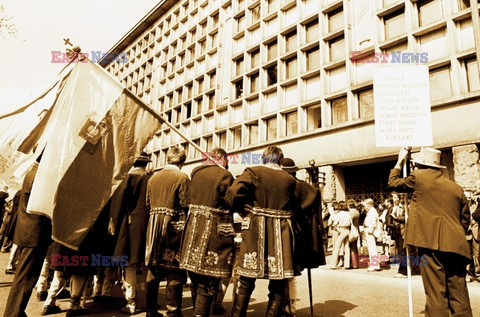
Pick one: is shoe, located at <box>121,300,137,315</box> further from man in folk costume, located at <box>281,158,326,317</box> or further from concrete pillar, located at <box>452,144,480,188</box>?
concrete pillar, located at <box>452,144,480,188</box>

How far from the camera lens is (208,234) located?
409 cm

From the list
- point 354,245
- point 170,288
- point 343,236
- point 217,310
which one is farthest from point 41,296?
point 354,245

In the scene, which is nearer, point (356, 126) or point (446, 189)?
point (446, 189)

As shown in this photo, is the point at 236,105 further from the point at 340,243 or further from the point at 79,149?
the point at 79,149

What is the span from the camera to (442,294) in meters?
3.86

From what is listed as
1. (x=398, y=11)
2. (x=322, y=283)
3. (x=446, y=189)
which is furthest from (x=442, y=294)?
(x=398, y=11)

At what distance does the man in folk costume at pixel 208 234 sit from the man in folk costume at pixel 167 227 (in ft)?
0.92

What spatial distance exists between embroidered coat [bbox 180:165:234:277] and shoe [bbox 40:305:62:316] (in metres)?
2.05

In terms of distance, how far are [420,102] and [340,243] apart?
635cm

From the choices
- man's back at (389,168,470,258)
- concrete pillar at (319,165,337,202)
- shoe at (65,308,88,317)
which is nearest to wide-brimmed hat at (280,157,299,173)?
man's back at (389,168,470,258)

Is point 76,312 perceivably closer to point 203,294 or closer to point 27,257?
point 27,257

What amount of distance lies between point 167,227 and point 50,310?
6.39 ft

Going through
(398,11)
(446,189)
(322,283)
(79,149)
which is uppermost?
(398,11)

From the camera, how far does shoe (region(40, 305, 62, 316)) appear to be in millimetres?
4559
